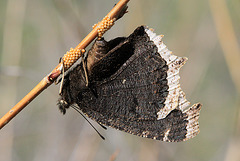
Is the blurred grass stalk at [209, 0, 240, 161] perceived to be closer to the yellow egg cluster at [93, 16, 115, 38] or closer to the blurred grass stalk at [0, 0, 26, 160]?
the yellow egg cluster at [93, 16, 115, 38]

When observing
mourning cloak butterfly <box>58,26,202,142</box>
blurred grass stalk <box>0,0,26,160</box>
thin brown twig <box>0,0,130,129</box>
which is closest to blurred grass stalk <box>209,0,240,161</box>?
mourning cloak butterfly <box>58,26,202,142</box>

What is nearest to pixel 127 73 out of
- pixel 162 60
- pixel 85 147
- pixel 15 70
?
pixel 162 60

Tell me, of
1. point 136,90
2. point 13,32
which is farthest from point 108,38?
point 136,90

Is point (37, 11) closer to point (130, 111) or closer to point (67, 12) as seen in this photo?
point (67, 12)

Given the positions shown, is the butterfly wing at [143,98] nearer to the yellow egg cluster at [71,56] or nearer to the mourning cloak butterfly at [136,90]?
the mourning cloak butterfly at [136,90]

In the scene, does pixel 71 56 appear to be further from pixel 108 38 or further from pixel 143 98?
pixel 108 38

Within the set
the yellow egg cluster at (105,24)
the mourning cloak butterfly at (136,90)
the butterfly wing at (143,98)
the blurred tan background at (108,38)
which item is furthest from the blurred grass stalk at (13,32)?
the yellow egg cluster at (105,24)
